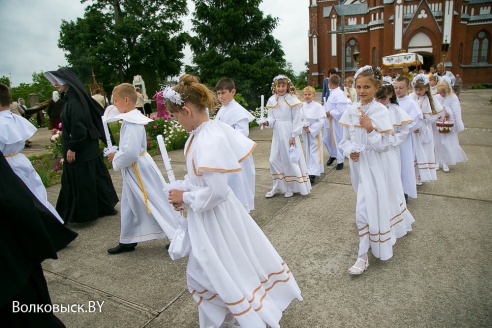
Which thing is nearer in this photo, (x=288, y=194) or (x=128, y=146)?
(x=128, y=146)

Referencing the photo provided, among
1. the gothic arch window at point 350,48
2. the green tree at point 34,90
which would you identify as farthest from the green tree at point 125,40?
the gothic arch window at point 350,48

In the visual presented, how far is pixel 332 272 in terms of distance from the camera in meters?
3.60

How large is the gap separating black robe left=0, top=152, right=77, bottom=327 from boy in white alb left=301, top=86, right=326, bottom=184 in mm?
5357

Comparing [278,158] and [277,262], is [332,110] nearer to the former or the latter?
[278,158]

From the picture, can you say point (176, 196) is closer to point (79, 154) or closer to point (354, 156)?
point (354, 156)

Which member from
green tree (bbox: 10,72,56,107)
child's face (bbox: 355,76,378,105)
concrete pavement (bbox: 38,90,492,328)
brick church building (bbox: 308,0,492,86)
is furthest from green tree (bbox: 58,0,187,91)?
child's face (bbox: 355,76,378,105)

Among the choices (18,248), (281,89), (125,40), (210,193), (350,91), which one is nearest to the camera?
(18,248)

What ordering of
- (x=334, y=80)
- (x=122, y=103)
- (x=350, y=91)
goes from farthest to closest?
(x=350, y=91), (x=334, y=80), (x=122, y=103)

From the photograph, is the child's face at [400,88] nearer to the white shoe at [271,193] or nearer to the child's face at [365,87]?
the child's face at [365,87]

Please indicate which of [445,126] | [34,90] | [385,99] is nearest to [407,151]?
[385,99]

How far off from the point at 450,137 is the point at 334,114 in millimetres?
2356

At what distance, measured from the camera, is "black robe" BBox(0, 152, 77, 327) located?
1.92 metres

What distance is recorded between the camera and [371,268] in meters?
3.63

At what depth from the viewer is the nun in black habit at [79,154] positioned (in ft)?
16.3
